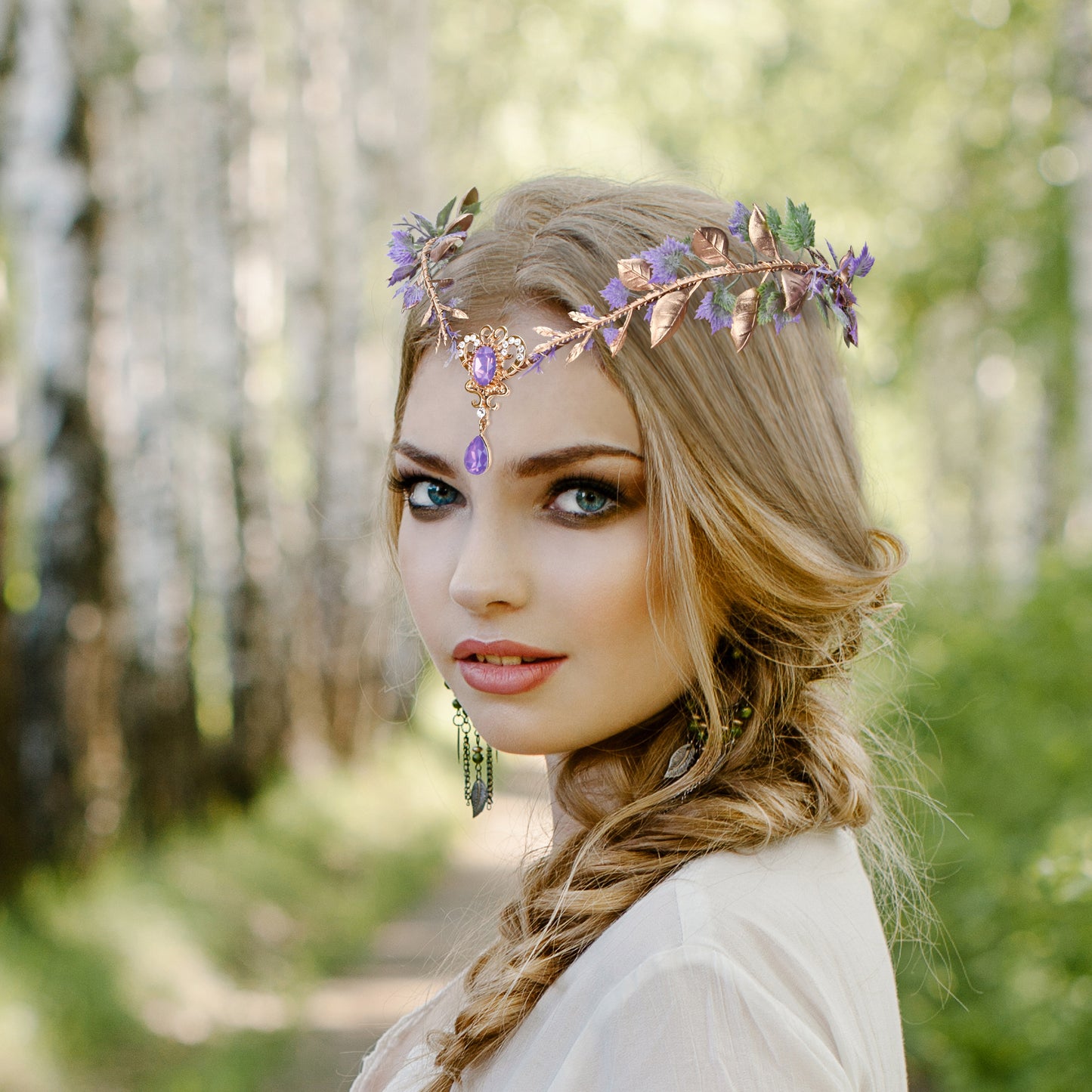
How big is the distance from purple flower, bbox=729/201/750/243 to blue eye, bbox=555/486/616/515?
46 cm

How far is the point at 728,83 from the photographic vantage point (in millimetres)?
14875

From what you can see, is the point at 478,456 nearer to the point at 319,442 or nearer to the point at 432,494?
the point at 432,494

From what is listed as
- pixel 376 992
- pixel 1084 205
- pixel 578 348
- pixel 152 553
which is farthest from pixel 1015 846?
pixel 1084 205

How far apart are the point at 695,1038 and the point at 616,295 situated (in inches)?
36.8

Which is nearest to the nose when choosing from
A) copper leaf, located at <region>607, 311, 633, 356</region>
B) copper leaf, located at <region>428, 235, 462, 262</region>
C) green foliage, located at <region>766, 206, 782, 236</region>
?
copper leaf, located at <region>607, 311, 633, 356</region>

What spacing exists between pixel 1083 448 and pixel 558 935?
8.67 m

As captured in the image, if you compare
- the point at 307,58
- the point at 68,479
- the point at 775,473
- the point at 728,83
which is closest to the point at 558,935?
the point at 775,473

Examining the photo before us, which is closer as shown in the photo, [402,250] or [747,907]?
[747,907]

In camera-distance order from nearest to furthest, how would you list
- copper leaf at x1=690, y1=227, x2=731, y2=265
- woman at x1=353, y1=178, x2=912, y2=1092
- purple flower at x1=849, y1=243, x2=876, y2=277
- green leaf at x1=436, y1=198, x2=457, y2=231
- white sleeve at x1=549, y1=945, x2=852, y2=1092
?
white sleeve at x1=549, y1=945, x2=852, y2=1092 → woman at x1=353, y1=178, x2=912, y2=1092 → copper leaf at x1=690, y1=227, x2=731, y2=265 → purple flower at x1=849, y1=243, x2=876, y2=277 → green leaf at x1=436, y1=198, x2=457, y2=231

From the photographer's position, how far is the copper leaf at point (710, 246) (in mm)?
1739

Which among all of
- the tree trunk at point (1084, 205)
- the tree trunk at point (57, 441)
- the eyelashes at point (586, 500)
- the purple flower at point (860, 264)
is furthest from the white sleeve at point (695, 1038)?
the tree trunk at point (1084, 205)

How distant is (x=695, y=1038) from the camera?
1294mm

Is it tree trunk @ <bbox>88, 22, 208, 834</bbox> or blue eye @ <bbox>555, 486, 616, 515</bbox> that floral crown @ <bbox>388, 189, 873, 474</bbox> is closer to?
blue eye @ <bbox>555, 486, 616, 515</bbox>

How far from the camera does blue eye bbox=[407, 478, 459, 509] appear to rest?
1.85m
